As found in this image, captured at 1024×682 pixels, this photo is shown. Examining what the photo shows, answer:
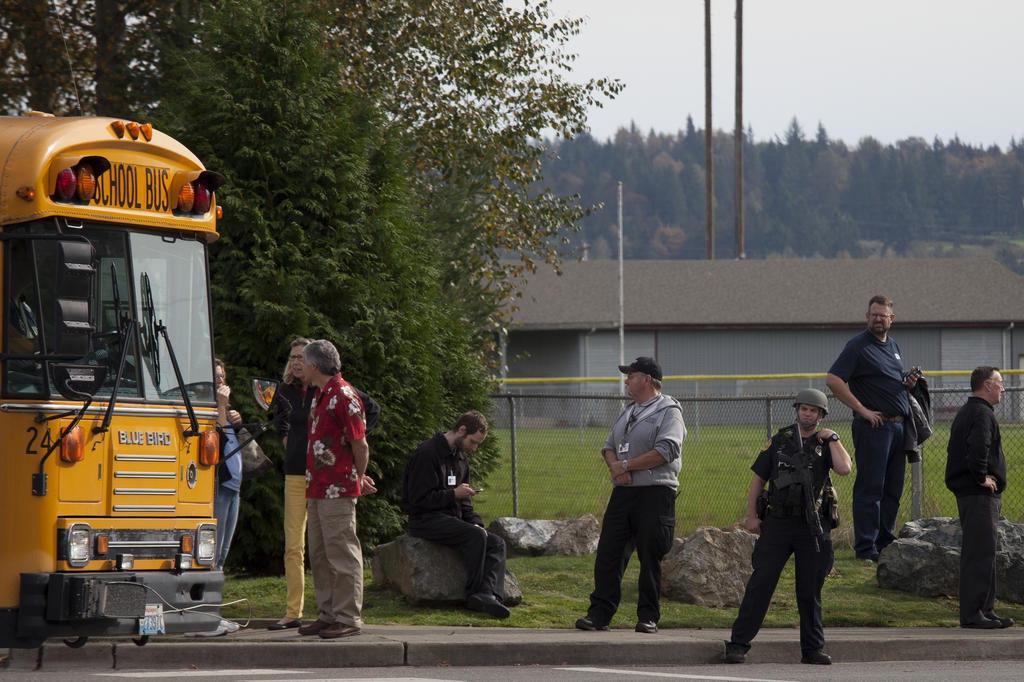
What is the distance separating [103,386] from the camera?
857 centimetres

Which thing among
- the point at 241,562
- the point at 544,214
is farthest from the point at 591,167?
the point at 241,562

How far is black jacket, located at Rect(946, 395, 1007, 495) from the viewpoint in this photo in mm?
11805

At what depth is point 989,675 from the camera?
32.5 feet

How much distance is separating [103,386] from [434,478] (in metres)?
3.60

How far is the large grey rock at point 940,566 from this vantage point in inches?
509

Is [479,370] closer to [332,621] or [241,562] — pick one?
[241,562]

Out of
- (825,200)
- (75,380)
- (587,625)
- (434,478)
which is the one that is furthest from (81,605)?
(825,200)

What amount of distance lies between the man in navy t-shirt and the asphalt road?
3305 mm

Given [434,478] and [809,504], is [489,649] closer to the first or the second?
[434,478]

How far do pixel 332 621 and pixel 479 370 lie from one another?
4.98 metres

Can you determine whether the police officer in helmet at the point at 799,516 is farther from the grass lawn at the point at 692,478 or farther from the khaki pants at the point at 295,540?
the grass lawn at the point at 692,478

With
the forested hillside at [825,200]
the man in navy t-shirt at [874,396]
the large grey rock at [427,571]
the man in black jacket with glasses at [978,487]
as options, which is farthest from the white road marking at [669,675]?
the forested hillside at [825,200]

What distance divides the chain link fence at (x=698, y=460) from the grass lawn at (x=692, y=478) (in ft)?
0.05

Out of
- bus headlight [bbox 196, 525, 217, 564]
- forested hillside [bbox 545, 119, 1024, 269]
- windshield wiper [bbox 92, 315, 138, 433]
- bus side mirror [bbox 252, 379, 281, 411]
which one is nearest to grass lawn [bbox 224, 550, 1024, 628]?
bus side mirror [bbox 252, 379, 281, 411]
